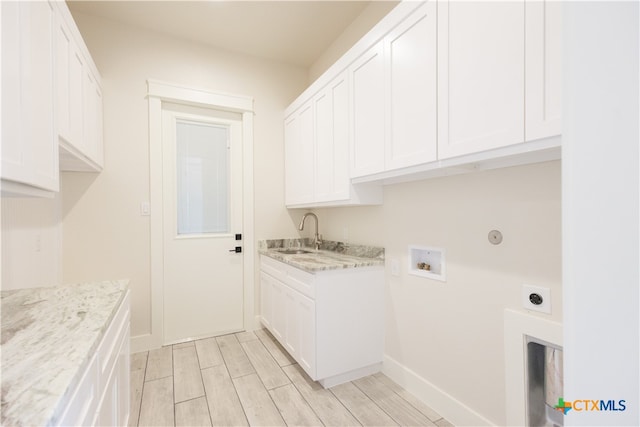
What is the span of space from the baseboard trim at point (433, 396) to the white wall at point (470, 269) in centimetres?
2

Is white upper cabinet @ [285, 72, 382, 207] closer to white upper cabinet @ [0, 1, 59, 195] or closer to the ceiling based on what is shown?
the ceiling

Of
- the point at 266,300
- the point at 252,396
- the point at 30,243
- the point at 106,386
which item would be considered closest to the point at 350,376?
the point at 252,396

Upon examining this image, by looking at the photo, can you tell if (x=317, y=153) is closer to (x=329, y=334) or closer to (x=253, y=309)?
(x=329, y=334)

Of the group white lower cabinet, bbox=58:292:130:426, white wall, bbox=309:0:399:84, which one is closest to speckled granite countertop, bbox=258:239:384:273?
white lower cabinet, bbox=58:292:130:426

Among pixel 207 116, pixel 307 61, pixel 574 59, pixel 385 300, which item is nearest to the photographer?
pixel 574 59

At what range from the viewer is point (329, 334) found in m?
1.98

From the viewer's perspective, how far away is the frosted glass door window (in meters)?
2.82

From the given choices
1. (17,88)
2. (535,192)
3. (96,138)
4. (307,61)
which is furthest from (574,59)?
(307,61)

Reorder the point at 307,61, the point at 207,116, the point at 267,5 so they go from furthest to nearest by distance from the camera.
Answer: the point at 307,61 → the point at 207,116 → the point at 267,5

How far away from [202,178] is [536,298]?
2821 millimetres

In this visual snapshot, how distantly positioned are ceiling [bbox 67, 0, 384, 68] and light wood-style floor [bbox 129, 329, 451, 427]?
2971mm

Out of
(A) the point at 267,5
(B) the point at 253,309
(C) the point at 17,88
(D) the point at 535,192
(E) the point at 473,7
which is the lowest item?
(B) the point at 253,309

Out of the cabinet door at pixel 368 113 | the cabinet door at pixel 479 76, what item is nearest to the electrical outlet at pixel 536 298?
the cabinet door at pixel 479 76

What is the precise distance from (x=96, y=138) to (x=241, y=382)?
2.20 meters
